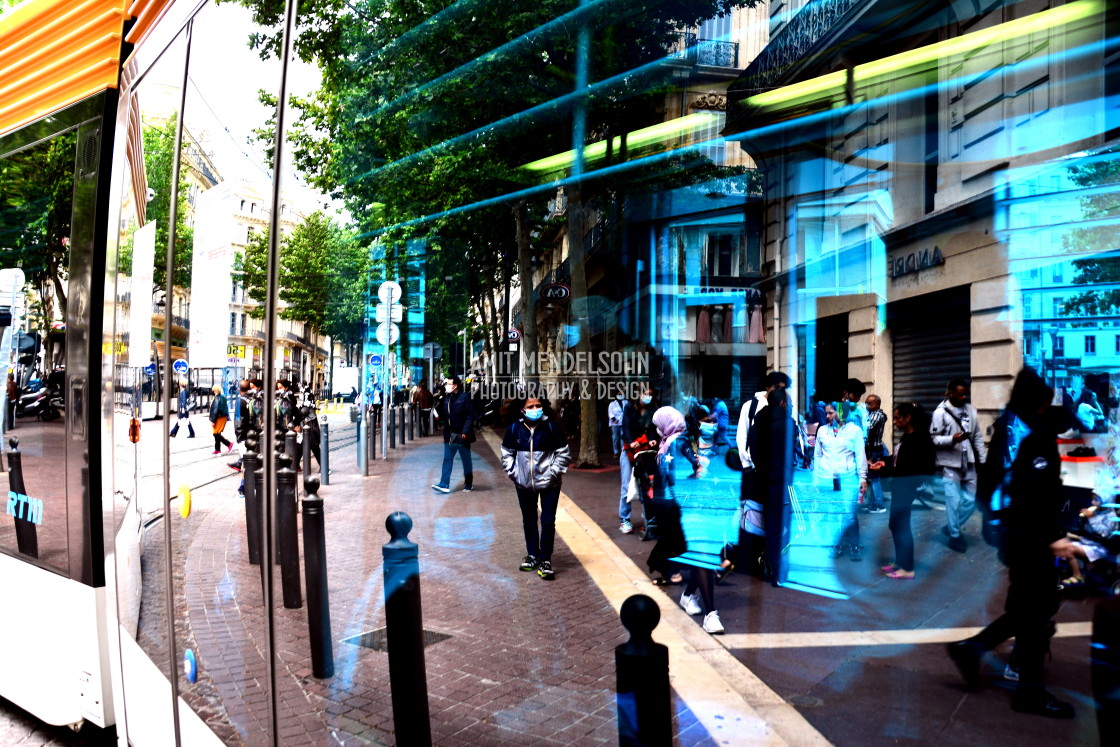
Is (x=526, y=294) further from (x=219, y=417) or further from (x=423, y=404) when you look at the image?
(x=219, y=417)

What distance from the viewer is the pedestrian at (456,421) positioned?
2020 mm

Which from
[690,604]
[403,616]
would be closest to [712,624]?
[690,604]

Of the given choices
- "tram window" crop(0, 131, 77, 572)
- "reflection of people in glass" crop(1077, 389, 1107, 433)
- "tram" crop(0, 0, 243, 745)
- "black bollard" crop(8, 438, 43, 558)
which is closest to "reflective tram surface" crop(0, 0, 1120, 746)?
"reflection of people in glass" crop(1077, 389, 1107, 433)

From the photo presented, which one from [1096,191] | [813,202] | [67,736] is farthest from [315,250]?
[67,736]

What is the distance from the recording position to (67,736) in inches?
154

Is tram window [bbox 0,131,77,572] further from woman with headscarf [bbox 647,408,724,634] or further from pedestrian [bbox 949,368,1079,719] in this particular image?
pedestrian [bbox 949,368,1079,719]

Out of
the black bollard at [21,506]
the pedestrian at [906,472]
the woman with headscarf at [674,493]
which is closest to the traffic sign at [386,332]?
the woman with headscarf at [674,493]

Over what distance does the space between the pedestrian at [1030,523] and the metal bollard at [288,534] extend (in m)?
1.38

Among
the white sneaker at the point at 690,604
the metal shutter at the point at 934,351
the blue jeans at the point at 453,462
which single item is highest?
the metal shutter at the point at 934,351

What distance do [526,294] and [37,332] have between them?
2549 mm

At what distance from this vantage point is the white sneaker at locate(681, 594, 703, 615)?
179 centimetres

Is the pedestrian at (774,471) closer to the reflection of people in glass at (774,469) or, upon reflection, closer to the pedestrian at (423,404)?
the reflection of people in glass at (774,469)

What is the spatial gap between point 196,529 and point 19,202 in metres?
2.03

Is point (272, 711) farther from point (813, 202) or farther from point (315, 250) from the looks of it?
point (813, 202)
